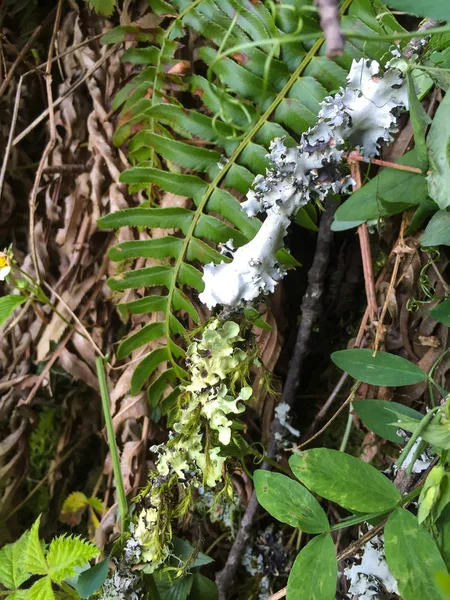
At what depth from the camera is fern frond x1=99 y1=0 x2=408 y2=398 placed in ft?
2.49

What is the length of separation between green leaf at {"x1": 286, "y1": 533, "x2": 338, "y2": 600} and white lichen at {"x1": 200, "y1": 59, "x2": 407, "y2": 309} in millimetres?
313

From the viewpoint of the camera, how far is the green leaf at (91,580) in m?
0.73

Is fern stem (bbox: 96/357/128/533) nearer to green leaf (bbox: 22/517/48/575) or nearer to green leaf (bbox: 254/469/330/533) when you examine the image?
green leaf (bbox: 22/517/48/575)

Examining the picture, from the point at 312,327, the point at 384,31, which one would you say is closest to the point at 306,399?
the point at 312,327

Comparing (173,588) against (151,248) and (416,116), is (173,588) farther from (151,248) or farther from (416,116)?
(416,116)

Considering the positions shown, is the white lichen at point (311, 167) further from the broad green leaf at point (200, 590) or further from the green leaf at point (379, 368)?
the broad green leaf at point (200, 590)

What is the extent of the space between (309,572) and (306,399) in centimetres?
54

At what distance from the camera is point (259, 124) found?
78 cm

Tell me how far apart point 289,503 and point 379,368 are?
219mm

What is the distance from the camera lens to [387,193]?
0.77 meters

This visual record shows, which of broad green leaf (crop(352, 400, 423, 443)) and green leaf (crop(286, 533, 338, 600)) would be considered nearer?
green leaf (crop(286, 533, 338, 600))

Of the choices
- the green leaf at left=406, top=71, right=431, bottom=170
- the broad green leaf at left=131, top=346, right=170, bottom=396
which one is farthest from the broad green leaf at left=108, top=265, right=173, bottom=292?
the green leaf at left=406, top=71, right=431, bottom=170

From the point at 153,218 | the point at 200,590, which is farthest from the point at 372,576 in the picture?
the point at 153,218

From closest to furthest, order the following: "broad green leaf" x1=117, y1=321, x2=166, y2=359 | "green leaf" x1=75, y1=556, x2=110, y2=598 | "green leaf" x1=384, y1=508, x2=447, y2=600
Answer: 1. "green leaf" x1=384, y1=508, x2=447, y2=600
2. "green leaf" x1=75, y1=556, x2=110, y2=598
3. "broad green leaf" x1=117, y1=321, x2=166, y2=359
